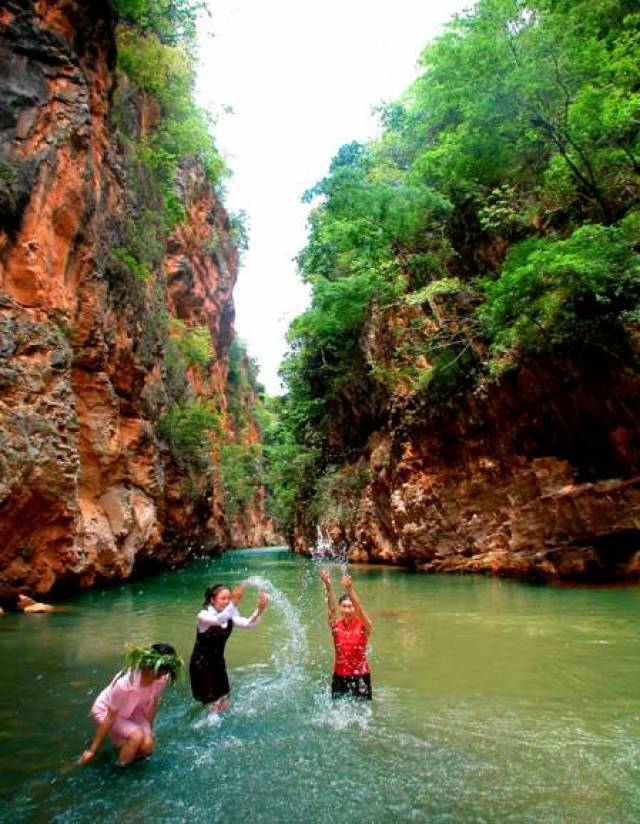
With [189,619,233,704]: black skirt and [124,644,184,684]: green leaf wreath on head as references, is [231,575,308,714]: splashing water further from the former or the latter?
[124,644,184,684]: green leaf wreath on head

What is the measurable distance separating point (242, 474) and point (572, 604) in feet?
120

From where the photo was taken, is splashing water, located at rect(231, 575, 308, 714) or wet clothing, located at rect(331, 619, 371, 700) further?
splashing water, located at rect(231, 575, 308, 714)

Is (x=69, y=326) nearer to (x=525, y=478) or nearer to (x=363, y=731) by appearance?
(x=363, y=731)

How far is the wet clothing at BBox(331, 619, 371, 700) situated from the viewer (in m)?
5.18

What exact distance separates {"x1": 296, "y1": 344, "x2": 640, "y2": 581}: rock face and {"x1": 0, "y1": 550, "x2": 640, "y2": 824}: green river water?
486 centimetres

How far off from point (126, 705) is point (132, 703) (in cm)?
4

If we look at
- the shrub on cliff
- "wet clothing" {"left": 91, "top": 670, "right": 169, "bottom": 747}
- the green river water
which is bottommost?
the green river water

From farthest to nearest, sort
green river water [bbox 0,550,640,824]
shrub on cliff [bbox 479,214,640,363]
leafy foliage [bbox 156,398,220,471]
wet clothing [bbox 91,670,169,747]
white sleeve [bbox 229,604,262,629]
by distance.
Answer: leafy foliage [bbox 156,398,220,471], shrub on cliff [bbox 479,214,640,363], white sleeve [bbox 229,604,262,629], wet clothing [bbox 91,670,169,747], green river water [bbox 0,550,640,824]

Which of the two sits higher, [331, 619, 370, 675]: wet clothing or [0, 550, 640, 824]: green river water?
[331, 619, 370, 675]: wet clothing

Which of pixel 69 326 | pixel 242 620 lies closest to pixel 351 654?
pixel 242 620

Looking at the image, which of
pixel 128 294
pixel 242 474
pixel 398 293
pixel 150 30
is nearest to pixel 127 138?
pixel 150 30

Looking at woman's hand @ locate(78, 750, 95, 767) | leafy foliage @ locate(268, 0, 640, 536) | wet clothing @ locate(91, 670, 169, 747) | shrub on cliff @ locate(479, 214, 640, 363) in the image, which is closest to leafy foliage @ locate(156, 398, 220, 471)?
leafy foliage @ locate(268, 0, 640, 536)

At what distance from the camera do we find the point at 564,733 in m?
4.41

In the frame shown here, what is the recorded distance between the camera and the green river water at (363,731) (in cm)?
338
